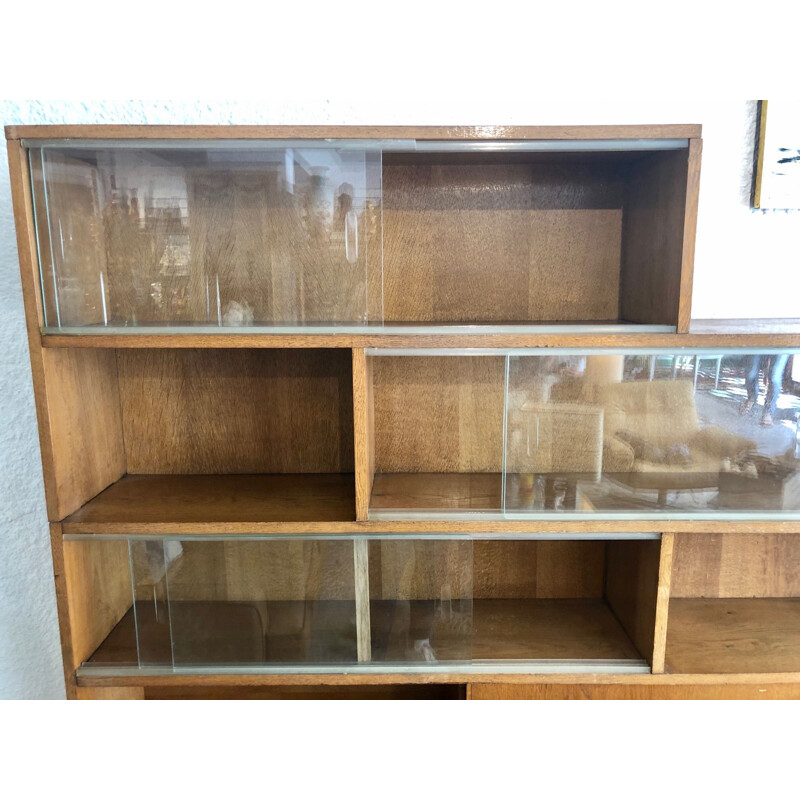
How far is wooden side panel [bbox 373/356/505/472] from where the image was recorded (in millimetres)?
1392

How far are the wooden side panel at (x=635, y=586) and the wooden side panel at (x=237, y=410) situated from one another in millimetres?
644

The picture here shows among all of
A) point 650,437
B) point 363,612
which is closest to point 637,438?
point 650,437

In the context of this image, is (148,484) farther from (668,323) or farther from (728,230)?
(728,230)

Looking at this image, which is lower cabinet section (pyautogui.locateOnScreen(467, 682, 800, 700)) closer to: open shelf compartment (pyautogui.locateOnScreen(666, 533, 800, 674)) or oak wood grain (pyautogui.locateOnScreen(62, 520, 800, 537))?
open shelf compartment (pyautogui.locateOnScreen(666, 533, 800, 674))

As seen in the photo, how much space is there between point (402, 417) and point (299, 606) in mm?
460

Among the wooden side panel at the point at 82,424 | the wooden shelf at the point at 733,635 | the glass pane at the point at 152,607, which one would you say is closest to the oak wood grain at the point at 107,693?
the glass pane at the point at 152,607

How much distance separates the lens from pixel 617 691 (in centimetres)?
125

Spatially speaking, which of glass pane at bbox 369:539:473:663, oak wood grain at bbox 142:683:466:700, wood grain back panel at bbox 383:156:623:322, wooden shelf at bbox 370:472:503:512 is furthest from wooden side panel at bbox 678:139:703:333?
oak wood grain at bbox 142:683:466:700

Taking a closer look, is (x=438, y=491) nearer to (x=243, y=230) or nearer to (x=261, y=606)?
(x=261, y=606)

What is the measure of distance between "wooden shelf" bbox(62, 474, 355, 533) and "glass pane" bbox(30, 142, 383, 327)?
0.37m

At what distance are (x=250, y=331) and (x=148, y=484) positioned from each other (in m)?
0.49

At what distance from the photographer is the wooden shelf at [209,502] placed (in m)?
1.17

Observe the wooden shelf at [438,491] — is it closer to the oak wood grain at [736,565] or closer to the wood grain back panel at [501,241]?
the wood grain back panel at [501,241]
